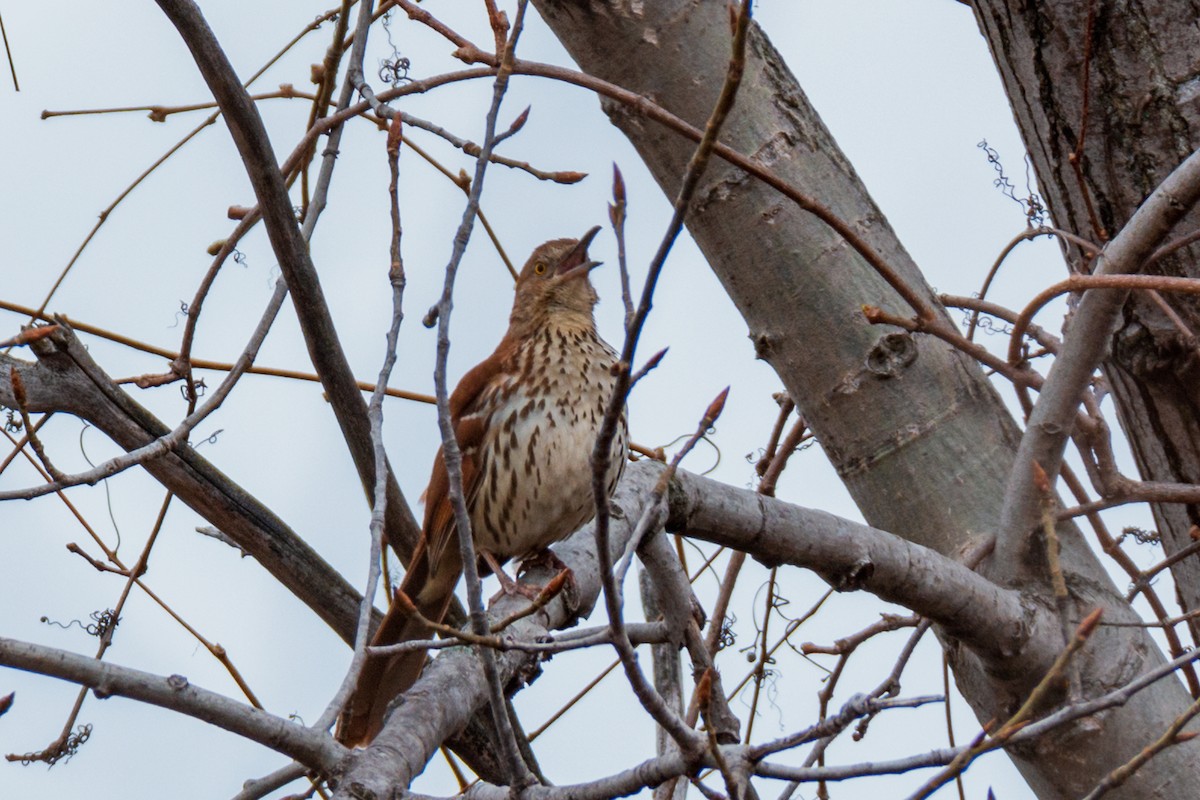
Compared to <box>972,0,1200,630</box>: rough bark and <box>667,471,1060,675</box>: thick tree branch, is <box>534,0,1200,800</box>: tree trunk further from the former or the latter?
<box>972,0,1200,630</box>: rough bark

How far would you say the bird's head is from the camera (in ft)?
15.4

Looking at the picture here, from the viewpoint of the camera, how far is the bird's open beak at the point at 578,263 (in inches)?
187

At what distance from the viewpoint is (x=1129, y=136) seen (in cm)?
287

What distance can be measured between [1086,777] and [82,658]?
6.80ft

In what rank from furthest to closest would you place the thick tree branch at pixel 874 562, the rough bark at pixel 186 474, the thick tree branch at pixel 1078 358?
the rough bark at pixel 186 474 < the thick tree branch at pixel 874 562 < the thick tree branch at pixel 1078 358

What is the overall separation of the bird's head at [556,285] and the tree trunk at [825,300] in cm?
151

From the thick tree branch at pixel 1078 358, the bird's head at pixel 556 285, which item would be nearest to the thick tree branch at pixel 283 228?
the bird's head at pixel 556 285

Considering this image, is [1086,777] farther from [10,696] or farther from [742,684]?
[10,696]

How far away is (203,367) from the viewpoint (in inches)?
147

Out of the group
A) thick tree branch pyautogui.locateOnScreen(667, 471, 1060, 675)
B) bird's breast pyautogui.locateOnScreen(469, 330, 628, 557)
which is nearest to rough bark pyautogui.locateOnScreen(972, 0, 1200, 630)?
thick tree branch pyautogui.locateOnScreen(667, 471, 1060, 675)

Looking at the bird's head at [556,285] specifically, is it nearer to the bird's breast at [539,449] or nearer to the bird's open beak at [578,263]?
the bird's open beak at [578,263]

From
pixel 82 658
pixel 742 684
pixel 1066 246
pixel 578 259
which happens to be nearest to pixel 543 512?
pixel 742 684

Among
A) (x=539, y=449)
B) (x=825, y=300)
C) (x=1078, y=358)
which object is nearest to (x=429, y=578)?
(x=539, y=449)

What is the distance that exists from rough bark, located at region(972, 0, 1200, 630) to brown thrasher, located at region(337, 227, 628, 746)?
1277mm
